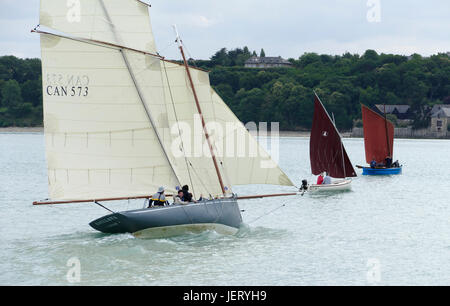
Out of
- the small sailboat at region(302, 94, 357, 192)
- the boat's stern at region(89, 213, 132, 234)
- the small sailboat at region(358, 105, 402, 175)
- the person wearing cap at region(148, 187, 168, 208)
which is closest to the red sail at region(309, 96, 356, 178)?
the small sailboat at region(302, 94, 357, 192)

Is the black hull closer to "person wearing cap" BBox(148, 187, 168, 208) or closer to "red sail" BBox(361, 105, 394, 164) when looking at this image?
"person wearing cap" BBox(148, 187, 168, 208)

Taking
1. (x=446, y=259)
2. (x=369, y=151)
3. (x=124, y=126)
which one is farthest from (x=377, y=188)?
(x=124, y=126)

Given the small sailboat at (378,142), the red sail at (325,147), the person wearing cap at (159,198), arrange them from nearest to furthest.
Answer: the person wearing cap at (159,198)
the red sail at (325,147)
the small sailboat at (378,142)

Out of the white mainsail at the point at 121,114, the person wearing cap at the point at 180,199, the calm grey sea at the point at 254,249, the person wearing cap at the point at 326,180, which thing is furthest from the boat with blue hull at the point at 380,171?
the person wearing cap at the point at 180,199

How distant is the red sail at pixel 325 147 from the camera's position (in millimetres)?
59406

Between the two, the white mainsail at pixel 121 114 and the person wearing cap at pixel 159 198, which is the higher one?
the white mainsail at pixel 121 114

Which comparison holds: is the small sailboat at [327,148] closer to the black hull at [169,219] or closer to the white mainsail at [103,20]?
the black hull at [169,219]

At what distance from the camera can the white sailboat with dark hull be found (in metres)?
30.0

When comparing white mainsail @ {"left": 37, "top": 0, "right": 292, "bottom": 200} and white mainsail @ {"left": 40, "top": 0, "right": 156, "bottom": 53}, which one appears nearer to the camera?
white mainsail @ {"left": 40, "top": 0, "right": 156, "bottom": 53}

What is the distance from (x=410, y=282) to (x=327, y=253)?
205 inches

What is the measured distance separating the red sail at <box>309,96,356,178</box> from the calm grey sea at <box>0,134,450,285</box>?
11.2m

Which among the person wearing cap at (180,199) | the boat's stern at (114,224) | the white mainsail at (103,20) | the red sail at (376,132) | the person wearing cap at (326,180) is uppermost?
the white mainsail at (103,20)

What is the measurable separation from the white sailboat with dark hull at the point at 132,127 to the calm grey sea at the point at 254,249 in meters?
1.67

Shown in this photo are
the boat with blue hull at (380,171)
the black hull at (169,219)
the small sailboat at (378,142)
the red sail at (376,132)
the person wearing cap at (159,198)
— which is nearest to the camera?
the black hull at (169,219)
